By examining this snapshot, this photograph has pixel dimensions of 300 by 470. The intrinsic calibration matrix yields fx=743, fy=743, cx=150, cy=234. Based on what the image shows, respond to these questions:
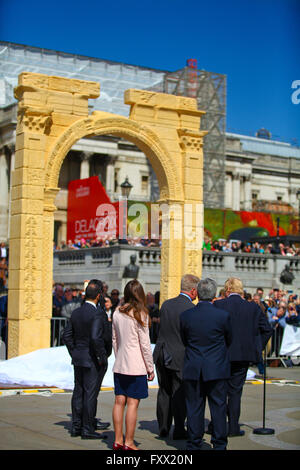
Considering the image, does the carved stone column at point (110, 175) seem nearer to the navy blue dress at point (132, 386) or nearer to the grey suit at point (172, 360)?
the grey suit at point (172, 360)

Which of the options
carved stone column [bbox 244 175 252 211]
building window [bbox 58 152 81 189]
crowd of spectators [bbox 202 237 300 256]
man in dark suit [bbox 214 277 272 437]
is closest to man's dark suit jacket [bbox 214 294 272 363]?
man in dark suit [bbox 214 277 272 437]

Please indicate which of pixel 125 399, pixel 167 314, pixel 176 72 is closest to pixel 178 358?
pixel 167 314

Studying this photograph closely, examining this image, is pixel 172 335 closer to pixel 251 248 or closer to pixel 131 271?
pixel 131 271

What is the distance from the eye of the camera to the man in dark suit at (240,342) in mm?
9062

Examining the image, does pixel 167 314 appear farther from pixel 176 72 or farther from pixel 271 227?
pixel 176 72

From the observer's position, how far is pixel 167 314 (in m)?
9.15

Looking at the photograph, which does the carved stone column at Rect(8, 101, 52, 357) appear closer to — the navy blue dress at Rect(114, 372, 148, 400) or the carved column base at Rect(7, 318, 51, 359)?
the carved column base at Rect(7, 318, 51, 359)

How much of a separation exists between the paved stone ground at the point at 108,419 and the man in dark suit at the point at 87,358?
8.3 inches

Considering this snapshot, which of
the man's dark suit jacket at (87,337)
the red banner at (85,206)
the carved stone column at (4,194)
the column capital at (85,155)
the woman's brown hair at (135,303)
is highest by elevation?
the column capital at (85,155)

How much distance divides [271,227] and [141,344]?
4157cm

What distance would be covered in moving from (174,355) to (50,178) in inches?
296

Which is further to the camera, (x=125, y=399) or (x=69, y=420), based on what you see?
(x=69, y=420)

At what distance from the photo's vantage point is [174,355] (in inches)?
356

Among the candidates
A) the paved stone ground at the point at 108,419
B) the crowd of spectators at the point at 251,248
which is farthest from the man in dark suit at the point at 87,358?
the crowd of spectators at the point at 251,248
